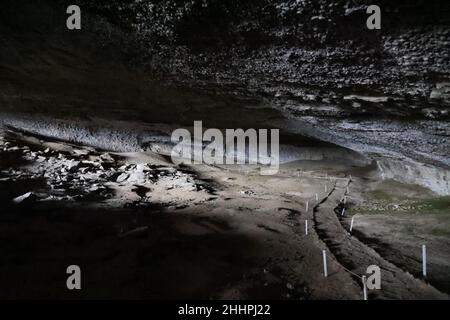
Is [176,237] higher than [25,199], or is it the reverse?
[25,199]

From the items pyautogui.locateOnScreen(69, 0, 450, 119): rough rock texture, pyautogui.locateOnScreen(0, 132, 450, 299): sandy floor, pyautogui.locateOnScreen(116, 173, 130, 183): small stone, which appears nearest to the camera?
pyautogui.locateOnScreen(69, 0, 450, 119): rough rock texture

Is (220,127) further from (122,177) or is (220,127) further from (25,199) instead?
(25,199)

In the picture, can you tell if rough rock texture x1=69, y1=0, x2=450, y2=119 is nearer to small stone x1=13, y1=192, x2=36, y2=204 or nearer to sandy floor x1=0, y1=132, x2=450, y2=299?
sandy floor x1=0, y1=132, x2=450, y2=299

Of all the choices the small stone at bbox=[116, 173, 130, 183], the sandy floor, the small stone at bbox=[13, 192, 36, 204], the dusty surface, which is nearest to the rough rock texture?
the dusty surface

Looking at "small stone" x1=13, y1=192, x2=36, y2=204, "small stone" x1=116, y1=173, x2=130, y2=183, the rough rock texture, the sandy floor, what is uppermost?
the rough rock texture

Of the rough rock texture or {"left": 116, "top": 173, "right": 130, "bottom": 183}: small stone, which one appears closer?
the rough rock texture

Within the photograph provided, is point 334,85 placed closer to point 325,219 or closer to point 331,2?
point 331,2

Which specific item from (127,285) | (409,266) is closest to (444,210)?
(409,266)

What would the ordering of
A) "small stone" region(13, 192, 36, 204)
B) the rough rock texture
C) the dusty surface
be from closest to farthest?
the rough rock texture → the dusty surface → "small stone" region(13, 192, 36, 204)

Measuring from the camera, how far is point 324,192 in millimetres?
12234

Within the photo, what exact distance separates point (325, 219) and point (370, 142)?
3088 millimetres

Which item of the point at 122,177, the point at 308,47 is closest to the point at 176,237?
the point at 308,47

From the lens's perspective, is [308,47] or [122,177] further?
[122,177]

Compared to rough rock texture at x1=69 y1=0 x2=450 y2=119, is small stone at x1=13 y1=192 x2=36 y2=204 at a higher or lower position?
lower
